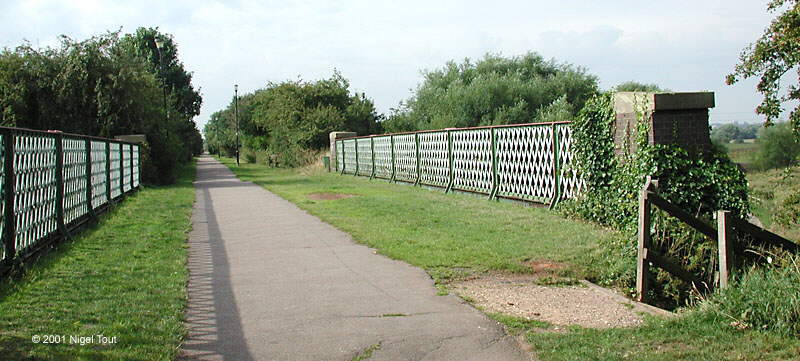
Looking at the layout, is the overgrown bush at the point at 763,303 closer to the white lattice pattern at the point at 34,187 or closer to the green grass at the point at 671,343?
the green grass at the point at 671,343

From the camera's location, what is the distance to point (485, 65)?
48.4 metres

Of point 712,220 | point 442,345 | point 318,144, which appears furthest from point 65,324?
point 318,144

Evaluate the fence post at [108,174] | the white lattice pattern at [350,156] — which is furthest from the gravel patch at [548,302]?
the white lattice pattern at [350,156]

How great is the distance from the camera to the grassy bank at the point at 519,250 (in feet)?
16.1

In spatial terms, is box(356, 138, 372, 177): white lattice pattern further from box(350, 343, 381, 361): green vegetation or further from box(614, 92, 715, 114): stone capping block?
box(350, 343, 381, 361): green vegetation

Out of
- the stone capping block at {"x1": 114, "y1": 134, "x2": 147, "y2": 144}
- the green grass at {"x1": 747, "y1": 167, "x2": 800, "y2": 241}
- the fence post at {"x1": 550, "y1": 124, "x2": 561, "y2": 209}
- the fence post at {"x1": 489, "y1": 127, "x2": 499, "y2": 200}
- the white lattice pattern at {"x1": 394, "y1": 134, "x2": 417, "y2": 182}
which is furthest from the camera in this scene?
the stone capping block at {"x1": 114, "y1": 134, "x2": 147, "y2": 144}

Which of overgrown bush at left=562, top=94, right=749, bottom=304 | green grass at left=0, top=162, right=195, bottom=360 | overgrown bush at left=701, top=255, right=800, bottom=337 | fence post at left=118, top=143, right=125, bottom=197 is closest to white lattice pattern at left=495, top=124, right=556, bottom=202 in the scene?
overgrown bush at left=562, top=94, right=749, bottom=304

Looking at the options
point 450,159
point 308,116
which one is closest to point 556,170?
point 450,159

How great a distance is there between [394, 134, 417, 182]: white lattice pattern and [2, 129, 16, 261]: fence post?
15.6m

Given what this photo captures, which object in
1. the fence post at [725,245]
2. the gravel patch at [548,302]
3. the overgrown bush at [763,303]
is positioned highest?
the fence post at [725,245]

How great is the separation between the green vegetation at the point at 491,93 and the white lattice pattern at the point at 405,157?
51.9 ft

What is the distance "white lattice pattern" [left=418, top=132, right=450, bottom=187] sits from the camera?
19.8 m

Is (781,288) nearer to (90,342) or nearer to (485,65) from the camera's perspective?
(90,342)

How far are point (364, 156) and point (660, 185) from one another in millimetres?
21389
